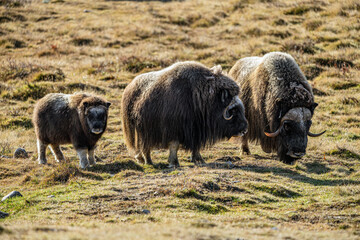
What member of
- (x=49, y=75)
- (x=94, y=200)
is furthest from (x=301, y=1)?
(x=94, y=200)

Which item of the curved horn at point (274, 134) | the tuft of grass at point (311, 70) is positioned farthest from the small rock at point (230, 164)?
the tuft of grass at point (311, 70)

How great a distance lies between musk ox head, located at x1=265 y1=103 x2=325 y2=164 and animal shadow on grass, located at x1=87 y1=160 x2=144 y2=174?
2198mm

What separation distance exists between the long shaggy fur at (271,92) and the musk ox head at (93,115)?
252cm

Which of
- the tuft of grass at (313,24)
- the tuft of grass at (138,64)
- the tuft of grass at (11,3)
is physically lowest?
the tuft of grass at (138,64)

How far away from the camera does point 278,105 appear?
7445mm

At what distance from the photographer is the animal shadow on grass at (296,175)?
657cm

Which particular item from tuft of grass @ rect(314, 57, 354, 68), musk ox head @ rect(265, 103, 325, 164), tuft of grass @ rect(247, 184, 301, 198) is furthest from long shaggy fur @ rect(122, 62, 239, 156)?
tuft of grass @ rect(314, 57, 354, 68)

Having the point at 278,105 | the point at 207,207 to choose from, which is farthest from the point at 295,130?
the point at 207,207

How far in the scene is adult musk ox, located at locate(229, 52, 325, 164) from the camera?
7.23 m

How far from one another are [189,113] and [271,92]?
1.46 metres

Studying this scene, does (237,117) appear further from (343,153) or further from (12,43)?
(12,43)

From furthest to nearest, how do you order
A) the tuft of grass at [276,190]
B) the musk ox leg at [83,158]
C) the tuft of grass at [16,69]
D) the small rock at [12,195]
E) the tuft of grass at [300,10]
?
the tuft of grass at [300,10] < the tuft of grass at [16,69] < the musk ox leg at [83,158] < the tuft of grass at [276,190] < the small rock at [12,195]

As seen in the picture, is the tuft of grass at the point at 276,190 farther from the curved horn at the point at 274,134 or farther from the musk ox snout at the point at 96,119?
the musk ox snout at the point at 96,119

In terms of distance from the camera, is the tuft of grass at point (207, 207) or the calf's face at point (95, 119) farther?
the calf's face at point (95, 119)
